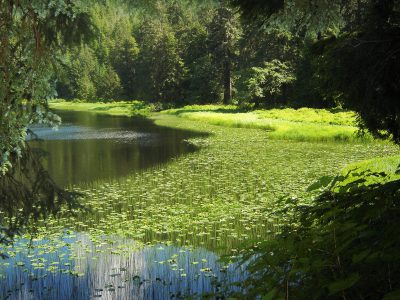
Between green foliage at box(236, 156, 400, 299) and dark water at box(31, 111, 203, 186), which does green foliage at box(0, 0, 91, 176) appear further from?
dark water at box(31, 111, 203, 186)

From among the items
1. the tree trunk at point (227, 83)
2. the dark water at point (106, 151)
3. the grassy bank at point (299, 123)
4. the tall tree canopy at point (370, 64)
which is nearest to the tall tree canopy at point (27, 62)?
the tall tree canopy at point (370, 64)

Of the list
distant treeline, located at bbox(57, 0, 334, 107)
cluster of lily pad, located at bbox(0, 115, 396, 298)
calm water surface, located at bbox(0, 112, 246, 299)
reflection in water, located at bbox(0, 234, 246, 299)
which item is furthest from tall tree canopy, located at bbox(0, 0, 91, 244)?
distant treeline, located at bbox(57, 0, 334, 107)

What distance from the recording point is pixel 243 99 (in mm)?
48125

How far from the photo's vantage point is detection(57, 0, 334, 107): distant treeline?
45.8m

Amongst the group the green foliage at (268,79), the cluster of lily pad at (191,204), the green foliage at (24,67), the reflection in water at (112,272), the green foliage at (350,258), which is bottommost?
the reflection in water at (112,272)

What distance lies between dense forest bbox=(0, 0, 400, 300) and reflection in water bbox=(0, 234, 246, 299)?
34 mm

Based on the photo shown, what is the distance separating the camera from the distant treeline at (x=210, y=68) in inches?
1804

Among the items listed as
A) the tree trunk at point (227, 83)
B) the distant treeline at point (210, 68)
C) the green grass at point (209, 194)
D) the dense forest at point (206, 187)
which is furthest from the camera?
the tree trunk at point (227, 83)

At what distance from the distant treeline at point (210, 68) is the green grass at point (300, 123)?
241 centimetres

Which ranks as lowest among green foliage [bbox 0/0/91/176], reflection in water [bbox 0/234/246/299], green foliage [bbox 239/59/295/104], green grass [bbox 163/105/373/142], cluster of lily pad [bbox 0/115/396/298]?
reflection in water [bbox 0/234/246/299]

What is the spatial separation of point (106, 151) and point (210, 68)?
39.4m

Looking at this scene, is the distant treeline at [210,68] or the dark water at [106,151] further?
the distant treeline at [210,68]

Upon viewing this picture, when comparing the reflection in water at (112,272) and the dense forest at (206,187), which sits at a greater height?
the dense forest at (206,187)

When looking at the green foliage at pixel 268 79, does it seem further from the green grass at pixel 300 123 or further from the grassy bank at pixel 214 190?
the grassy bank at pixel 214 190
